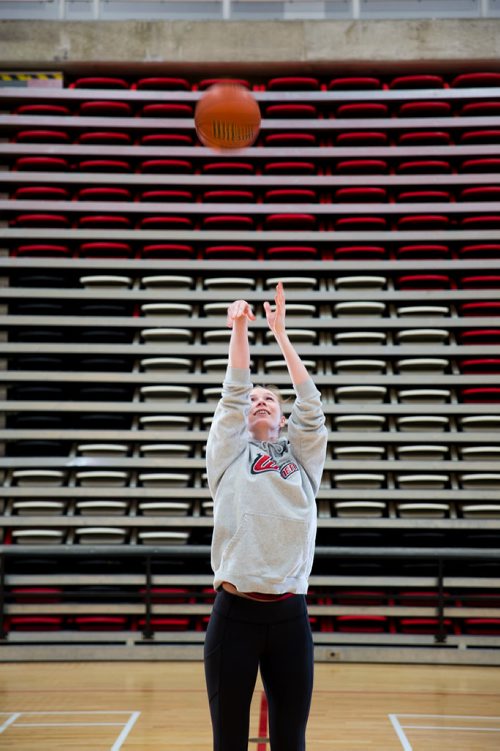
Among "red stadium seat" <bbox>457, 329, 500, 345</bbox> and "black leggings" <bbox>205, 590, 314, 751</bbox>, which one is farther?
"red stadium seat" <bbox>457, 329, 500, 345</bbox>

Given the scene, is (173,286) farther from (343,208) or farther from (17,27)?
(17,27)

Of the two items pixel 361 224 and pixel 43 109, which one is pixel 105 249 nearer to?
pixel 43 109

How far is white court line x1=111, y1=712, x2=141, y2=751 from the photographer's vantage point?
3449 millimetres

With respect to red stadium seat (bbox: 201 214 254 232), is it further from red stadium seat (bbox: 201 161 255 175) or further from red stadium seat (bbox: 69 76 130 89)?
red stadium seat (bbox: 69 76 130 89)

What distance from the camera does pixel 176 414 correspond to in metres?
6.64

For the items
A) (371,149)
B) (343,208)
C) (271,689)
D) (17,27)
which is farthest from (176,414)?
(271,689)

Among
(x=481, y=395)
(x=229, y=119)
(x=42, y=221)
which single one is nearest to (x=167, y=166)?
(x=42, y=221)

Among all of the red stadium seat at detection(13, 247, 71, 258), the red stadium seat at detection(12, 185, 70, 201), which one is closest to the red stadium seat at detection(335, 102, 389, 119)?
the red stadium seat at detection(12, 185, 70, 201)

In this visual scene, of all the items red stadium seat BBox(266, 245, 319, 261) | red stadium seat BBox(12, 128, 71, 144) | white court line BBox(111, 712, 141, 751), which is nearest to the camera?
white court line BBox(111, 712, 141, 751)

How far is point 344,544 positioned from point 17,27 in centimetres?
528

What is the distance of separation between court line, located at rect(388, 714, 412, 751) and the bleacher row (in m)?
1.62

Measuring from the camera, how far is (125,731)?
12.1ft

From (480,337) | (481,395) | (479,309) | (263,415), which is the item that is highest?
(479,309)

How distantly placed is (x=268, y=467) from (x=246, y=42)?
5877mm
